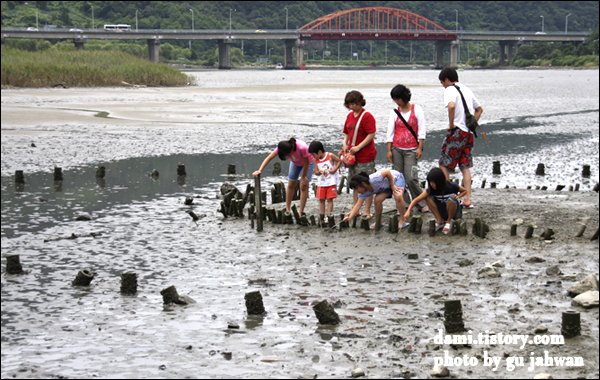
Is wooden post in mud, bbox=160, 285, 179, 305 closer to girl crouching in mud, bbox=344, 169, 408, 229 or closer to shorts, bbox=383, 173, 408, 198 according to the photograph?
girl crouching in mud, bbox=344, 169, 408, 229

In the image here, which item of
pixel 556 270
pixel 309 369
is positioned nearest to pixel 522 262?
pixel 556 270

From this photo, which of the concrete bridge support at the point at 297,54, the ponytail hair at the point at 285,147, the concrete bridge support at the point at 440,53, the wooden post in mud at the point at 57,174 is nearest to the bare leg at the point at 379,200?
the ponytail hair at the point at 285,147

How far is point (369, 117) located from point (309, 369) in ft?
14.8

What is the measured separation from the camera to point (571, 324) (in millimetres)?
5133

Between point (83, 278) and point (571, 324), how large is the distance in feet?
16.5

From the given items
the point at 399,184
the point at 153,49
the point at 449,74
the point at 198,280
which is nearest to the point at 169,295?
the point at 198,280

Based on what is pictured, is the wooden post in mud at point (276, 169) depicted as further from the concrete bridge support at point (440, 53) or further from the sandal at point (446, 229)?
the concrete bridge support at point (440, 53)

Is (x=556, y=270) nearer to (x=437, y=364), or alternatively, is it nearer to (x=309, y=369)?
(x=437, y=364)

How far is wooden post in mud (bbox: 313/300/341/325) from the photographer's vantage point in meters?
5.87

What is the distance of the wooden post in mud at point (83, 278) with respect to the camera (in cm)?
730

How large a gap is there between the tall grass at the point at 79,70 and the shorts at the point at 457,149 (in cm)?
3809

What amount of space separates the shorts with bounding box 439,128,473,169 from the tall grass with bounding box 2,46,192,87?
3809cm

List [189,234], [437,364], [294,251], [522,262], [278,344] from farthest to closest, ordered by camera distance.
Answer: [189,234], [294,251], [522,262], [278,344], [437,364]

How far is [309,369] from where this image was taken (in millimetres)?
5098
